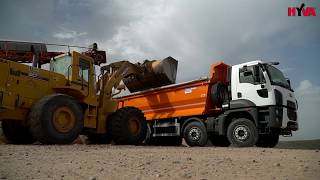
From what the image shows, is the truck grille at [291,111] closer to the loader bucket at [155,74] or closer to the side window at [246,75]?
the side window at [246,75]

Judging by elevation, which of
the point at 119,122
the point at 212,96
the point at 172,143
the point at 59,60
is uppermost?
the point at 59,60

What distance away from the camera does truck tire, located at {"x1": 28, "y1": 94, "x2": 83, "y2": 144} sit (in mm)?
8711

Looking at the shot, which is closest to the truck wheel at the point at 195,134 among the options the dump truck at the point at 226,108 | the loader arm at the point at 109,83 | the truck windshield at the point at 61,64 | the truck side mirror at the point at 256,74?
the dump truck at the point at 226,108

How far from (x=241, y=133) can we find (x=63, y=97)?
5.51m

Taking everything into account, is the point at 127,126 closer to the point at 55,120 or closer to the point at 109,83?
the point at 109,83

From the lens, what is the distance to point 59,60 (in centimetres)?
1112

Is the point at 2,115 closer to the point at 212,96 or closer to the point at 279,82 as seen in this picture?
the point at 212,96

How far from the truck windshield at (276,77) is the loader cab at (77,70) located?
18.9 feet

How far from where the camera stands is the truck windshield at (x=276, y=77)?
11.1 meters

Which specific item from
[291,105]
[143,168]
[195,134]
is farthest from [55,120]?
[291,105]

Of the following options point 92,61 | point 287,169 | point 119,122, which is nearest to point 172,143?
point 119,122

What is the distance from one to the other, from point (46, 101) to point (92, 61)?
116 inches

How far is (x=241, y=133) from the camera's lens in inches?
427

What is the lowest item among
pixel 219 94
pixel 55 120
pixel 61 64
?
pixel 55 120
